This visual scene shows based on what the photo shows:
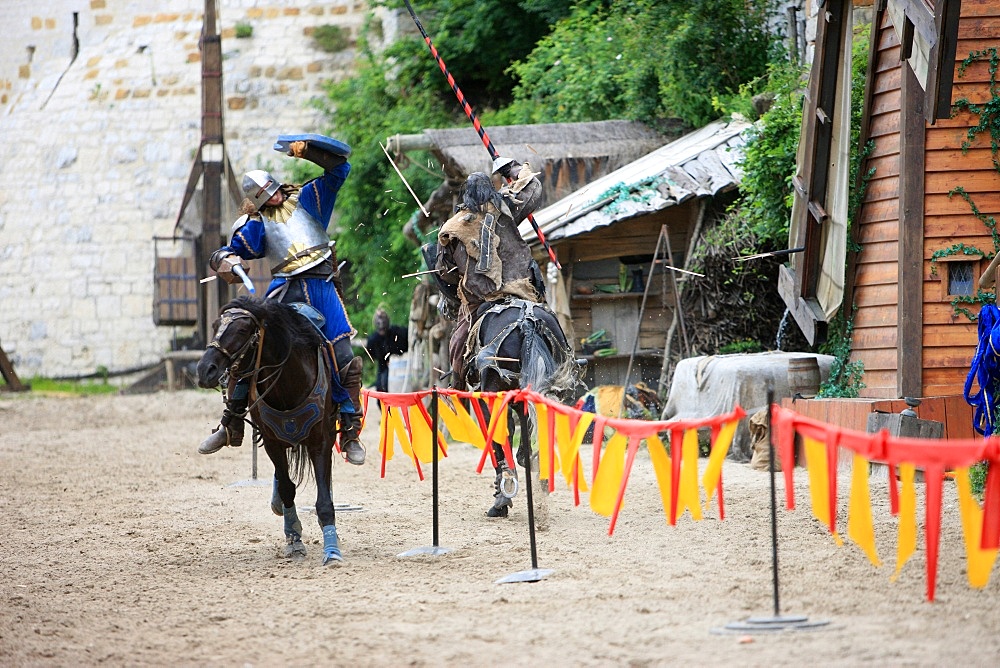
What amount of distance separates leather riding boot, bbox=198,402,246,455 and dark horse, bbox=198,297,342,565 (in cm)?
11

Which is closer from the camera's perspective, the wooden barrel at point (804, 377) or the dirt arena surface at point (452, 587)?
the dirt arena surface at point (452, 587)

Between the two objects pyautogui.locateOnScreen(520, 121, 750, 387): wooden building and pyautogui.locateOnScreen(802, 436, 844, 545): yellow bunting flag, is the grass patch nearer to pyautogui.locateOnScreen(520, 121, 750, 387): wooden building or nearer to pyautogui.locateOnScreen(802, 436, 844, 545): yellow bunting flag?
pyautogui.locateOnScreen(520, 121, 750, 387): wooden building

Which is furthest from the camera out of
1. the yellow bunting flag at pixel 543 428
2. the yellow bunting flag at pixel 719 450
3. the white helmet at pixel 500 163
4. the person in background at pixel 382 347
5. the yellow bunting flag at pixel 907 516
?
the person in background at pixel 382 347

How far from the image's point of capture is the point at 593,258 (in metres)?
15.3

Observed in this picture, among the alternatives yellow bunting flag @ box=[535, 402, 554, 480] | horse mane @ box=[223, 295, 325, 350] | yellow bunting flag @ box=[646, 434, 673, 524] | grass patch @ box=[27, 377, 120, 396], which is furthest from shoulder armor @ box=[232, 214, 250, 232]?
grass patch @ box=[27, 377, 120, 396]

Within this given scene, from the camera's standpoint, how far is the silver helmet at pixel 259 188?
25.9ft

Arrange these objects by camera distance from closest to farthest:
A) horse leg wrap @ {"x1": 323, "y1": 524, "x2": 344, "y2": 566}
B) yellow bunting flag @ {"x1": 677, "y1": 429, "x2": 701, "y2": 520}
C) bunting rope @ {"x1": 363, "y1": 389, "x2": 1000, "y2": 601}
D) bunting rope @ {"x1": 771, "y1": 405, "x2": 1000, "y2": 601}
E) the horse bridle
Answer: bunting rope @ {"x1": 771, "y1": 405, "x2": 1000, "y2": 601}, bunting rope @ {"x1": 363, "y1": 389, "x2": 1000, "y2": 601}, yellow bunting flag @ {"x1": 677, "y1": 429, "x2": 701, "y2": 520}, the horse bridle, horse leg wrap @ {"x1": 323, "y1": 524, "x2": 344, "y2": 566}

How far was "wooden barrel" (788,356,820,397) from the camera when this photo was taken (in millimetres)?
11852

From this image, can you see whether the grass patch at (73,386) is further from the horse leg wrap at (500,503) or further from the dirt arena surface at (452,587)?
the horse leg wrap at (500,503)

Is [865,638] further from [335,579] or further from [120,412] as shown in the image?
[120,412]

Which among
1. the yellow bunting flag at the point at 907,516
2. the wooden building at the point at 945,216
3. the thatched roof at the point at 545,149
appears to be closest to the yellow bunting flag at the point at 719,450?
the yellow bunting flag at the point at 907,516

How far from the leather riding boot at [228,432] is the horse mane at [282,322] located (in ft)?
1.75

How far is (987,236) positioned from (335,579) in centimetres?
615

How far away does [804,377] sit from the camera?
38.9 feet
